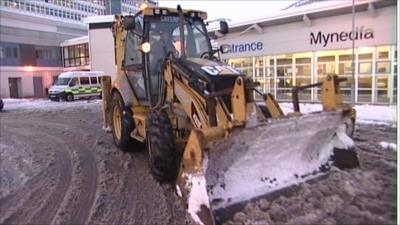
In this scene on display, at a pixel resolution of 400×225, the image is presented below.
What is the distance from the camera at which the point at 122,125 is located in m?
6.13

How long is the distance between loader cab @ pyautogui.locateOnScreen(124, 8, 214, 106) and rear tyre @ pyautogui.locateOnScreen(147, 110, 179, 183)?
87 centimetres

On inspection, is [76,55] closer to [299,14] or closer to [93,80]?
[93,80]

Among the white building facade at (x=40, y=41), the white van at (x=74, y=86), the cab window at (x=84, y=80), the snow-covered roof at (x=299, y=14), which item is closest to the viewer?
the snow-covered roof at (x=299, y=14)

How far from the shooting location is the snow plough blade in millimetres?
3604

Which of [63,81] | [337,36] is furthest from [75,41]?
[337,36]

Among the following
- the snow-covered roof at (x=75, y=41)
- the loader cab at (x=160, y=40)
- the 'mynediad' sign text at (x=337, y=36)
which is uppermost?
the snow-covered roof at (x=75, y=41)

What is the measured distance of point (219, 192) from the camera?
3.66 m

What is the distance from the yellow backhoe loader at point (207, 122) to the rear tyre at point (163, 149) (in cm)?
1

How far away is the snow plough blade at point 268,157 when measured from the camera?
3.60 m

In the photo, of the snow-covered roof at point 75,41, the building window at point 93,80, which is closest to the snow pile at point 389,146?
the building window at point 93,80

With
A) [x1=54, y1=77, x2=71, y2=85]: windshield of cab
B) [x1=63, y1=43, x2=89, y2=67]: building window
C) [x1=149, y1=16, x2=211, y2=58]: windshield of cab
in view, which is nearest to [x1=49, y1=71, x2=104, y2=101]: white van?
[x1=54, y1=77, x2=71, y2=85]: windshield of cab

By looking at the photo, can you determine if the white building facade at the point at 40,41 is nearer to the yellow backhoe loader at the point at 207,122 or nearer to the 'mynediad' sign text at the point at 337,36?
the 'mynediad' sign text at the point at 337,36

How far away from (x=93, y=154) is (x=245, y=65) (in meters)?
9.78

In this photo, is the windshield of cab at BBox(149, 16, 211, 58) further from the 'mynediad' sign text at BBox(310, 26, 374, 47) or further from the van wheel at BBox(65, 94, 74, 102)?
the van wheel at BBox(65, 94, 74, 102)
